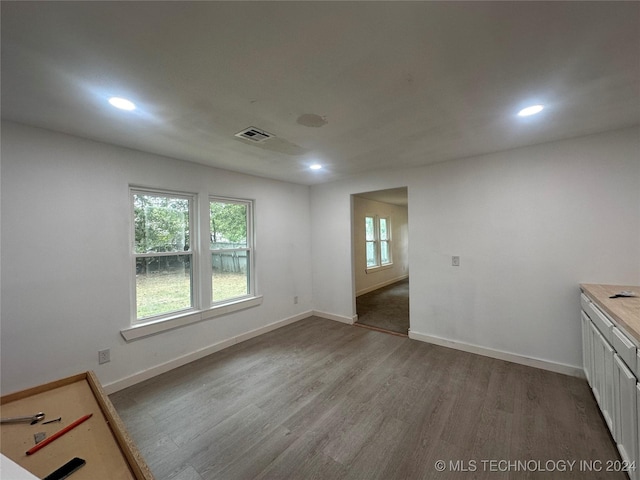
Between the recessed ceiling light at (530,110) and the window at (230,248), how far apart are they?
10.8 feet

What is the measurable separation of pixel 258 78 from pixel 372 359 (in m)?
2.98

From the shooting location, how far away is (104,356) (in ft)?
8.00

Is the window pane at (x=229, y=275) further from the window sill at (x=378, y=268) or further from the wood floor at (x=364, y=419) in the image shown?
the window sill at (x=378, y=268)

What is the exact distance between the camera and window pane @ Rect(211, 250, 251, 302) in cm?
344

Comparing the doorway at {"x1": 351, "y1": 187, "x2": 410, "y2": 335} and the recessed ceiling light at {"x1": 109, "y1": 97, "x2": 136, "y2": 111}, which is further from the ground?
the recessed ceiling light at {"x1": 109, "y1": 97, "x2": 136, "y2": 111}

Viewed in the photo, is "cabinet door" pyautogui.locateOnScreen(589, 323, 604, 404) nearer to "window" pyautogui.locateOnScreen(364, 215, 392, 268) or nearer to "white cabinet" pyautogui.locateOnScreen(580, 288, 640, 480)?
"white cabinet" pyautogui.locateOnScreen(580, 288, 640, 480)

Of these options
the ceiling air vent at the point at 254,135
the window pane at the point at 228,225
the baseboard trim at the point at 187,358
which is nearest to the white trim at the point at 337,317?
the baseboard trim at the point at 187,358

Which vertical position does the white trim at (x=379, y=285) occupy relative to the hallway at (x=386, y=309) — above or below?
above

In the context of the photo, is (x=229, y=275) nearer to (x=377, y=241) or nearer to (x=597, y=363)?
(x=597, y=363)

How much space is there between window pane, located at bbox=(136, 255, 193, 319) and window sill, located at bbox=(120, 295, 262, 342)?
5.5 inches

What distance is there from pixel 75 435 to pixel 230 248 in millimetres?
2854

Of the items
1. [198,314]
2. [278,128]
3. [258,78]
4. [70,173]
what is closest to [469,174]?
[278,128]

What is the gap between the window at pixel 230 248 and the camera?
344 centimetres

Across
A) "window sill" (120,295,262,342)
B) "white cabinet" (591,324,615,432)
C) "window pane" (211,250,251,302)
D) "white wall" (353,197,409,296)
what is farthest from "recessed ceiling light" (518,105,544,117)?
"window sill" (120,295,262,342)
